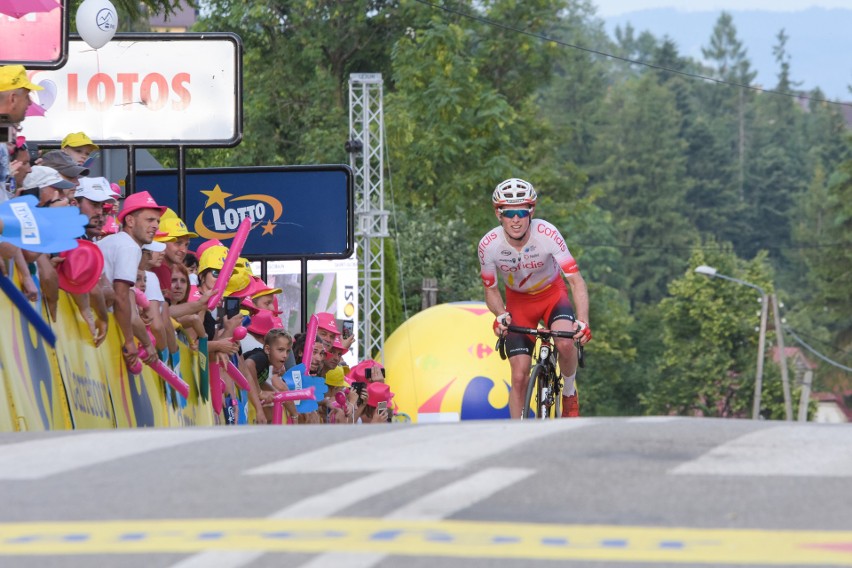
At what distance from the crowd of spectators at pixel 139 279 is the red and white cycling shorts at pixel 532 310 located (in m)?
2.11

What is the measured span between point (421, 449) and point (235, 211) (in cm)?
1267

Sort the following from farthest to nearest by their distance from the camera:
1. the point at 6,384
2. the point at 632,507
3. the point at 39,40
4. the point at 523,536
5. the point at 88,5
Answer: the point at 88,5 < the point at 39,40 < the point at 6,384 < the point at 632,507 < the point at 523,536

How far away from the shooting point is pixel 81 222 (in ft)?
29.6

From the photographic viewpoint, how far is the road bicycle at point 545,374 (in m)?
12.7

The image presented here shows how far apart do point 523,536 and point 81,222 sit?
448 cm

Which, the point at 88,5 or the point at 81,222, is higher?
the point at 88,5

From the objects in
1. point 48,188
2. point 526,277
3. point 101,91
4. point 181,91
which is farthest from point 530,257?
point 101,91

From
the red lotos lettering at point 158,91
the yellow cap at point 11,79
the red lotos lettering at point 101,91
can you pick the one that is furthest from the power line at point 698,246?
the yellow cap at point 11,79

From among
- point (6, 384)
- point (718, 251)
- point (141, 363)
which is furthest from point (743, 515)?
point (718, 251)

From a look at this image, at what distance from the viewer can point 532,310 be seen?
1317cm

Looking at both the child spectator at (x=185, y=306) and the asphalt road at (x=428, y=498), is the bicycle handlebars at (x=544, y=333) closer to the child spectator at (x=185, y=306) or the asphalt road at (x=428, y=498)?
the child spectator at (x=185, y=306)

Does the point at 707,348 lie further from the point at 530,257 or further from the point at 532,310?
the point at 530,257

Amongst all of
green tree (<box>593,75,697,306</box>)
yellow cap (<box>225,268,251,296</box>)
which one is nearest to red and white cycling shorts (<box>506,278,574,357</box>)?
yellow cap (<box>225,268,251,296</box>)

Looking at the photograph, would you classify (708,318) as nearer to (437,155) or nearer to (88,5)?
(437,155)
